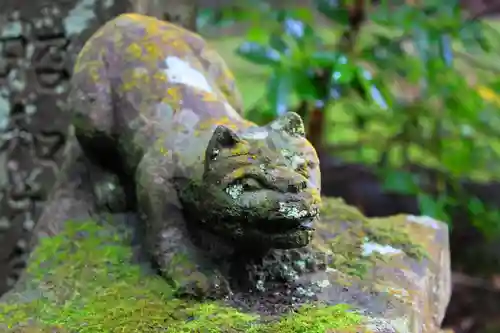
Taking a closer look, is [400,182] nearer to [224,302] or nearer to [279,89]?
[279,89]

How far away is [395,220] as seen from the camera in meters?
1.88

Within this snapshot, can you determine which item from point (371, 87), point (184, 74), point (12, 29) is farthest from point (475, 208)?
point (12, 29)

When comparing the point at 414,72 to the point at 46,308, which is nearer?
the point at 46,308

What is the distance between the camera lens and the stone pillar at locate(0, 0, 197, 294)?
6.96ft

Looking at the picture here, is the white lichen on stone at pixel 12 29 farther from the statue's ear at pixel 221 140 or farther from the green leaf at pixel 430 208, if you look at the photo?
the green leaf at pixel 430 208

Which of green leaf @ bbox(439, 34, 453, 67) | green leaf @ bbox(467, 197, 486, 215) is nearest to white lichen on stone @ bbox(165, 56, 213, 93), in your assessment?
green leaf @ bbox(439, 34, 453, 67)

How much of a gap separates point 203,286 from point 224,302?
0.05 meters

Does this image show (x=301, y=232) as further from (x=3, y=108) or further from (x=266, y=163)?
(x=3, y=108)

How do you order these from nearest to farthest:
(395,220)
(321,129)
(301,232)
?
(301,232), (395,220), (321,129)

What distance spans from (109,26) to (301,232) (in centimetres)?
85

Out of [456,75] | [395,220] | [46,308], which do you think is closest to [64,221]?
[46,308]

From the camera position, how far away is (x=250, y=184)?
1.23m

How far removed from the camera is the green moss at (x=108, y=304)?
1.25 m

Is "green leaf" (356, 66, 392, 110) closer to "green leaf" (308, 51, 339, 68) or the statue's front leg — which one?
"green leaf" (308, 51, 339, 68)
